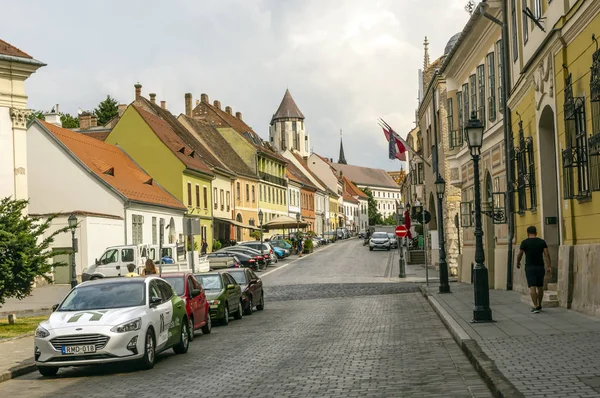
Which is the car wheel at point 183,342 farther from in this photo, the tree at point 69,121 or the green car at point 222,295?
the tree at point 69,121

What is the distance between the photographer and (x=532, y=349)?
13055 millimetres

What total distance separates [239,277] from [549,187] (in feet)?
33.4

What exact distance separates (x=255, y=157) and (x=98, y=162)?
36.9 metres

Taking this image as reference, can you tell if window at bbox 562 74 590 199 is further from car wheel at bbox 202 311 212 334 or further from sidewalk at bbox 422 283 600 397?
car wheel at bbox 202 311 212 334

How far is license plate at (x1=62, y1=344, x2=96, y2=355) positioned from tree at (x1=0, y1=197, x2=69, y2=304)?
7916 mm

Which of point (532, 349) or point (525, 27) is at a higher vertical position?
point (525, 27)

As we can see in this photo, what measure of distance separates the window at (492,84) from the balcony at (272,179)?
208ft

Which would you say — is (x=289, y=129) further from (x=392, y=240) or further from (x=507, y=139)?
(x=507, y=139)

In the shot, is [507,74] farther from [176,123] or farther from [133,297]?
[176,123]

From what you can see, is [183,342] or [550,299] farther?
[550,299]

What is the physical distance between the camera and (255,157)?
90.8 meters

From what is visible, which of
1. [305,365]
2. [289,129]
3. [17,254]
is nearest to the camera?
[305,365]

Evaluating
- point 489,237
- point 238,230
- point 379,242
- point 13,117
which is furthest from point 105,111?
point 489,237

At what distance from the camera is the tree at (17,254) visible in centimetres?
2170
